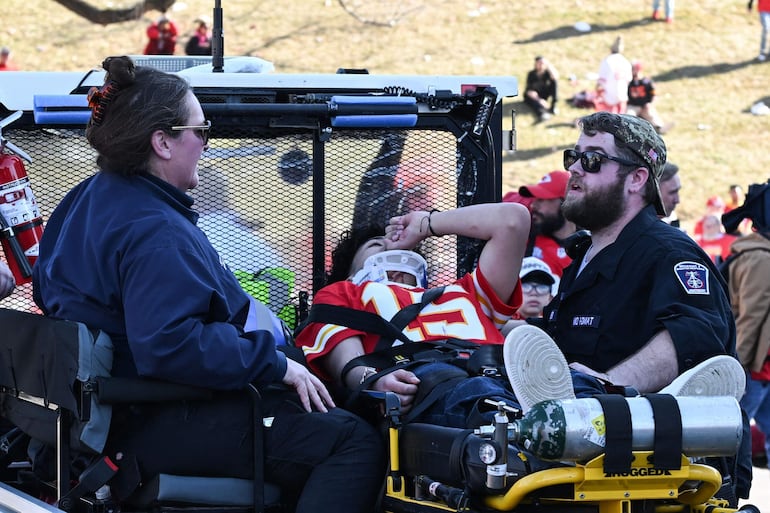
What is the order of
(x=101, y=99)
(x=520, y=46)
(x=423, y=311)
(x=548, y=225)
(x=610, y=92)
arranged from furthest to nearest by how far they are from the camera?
(x=520, y=46)
(x=610, y=92)
(x=548, y=225)
(x=423, y=311)
(x=101, y=99)

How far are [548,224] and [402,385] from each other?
11.6 ft

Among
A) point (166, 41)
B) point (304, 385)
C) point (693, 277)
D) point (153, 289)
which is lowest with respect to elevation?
point (166, 41)

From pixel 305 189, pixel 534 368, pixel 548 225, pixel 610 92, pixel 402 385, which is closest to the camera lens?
pixel 534 368

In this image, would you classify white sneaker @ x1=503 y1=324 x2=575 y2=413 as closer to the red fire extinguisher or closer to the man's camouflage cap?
the man's camouflage cap

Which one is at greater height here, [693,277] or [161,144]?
[161,144]

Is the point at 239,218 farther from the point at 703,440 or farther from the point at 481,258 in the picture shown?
the point at 703,440

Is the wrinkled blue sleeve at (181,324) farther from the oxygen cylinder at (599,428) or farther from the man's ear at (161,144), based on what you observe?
the oxygen cylinder at (599,428)

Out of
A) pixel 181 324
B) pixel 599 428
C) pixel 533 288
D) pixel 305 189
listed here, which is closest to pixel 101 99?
pixel 181 324

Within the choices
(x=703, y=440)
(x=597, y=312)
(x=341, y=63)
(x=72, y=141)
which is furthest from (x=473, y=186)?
(x=341, y=63)

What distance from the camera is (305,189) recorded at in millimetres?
4910

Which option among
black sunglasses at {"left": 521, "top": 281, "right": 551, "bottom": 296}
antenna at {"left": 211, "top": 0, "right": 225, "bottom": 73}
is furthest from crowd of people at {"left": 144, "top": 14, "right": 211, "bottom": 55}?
antenna at {"left": 211, "top": 0, "right": 225, "bottom": 73}

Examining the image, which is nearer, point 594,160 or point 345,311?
point 345,311

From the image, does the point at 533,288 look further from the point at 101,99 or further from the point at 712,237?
the point at 712,237

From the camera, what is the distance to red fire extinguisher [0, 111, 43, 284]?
4.12 m
